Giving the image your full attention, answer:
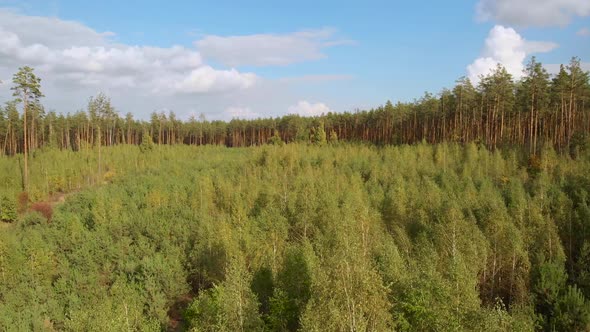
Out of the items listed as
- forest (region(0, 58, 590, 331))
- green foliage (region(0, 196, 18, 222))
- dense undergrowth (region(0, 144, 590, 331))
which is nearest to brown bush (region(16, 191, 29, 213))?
forest (region(0, 58, 590, 331))

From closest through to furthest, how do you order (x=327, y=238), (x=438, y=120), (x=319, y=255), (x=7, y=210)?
1. (x=319, y=255)
2. (x=327, y=238)
3. (x=7, y=210)
4. (x=438, y=120)

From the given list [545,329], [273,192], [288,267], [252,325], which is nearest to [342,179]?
[273,192]

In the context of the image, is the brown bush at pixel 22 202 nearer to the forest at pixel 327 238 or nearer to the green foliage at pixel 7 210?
the forest at pixel 327 238

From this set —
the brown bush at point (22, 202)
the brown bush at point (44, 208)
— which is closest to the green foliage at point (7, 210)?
the brown bush at point (22, 202)

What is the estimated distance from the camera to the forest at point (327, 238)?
17547 mm

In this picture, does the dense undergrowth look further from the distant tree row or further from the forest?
the distant tree row

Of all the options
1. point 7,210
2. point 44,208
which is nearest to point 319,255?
point 44,208

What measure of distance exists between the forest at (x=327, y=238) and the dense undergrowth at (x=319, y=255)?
130 millimetres

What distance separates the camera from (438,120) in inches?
2916

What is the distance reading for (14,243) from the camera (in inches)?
1217

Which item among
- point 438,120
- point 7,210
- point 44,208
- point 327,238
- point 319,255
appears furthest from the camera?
point 438,120

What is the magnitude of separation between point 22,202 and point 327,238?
44.4 metres

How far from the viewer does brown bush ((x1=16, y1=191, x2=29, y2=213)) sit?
49.4 metres

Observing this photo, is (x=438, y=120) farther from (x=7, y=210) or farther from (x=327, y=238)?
(x=7, y=210)
